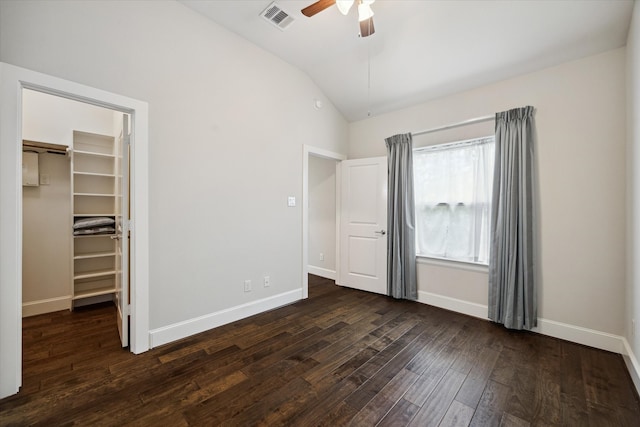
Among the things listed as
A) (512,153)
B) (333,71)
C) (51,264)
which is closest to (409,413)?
(512,153)

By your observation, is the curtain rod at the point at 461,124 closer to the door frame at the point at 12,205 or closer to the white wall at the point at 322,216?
the white wall at the point at 322,216

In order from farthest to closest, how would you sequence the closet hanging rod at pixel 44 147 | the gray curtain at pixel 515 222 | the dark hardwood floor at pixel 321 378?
the closet hanging rod at pixel 44 147, the gray curtain at pixel 515 222, the dark hardwood floor at pixel 321 378

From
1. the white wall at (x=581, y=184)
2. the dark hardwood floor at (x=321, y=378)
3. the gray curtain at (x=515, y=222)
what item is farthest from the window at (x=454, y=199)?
the dark hardwood floor at (x=321, y=378)

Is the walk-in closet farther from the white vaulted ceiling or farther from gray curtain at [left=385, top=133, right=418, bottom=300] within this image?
gray curtain at [left=385, top=133, right=418, bottom=300]

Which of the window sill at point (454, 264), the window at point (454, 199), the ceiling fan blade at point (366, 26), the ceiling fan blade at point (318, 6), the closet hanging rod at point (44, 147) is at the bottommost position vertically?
the window sill at point (454, 264)

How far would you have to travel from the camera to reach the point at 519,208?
271cm

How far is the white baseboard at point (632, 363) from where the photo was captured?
5.98 ft

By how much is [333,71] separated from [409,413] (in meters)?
3.70

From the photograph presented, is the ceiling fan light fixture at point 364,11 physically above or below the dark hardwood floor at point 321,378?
above

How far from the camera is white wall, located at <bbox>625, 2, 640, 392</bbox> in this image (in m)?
1.91

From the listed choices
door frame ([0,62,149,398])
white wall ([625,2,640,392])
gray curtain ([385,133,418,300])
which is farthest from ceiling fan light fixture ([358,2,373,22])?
door frame ([0,62,149,398])

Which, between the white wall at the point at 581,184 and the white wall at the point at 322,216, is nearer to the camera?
the white wall at the point at 581,184

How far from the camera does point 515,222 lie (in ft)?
8.96

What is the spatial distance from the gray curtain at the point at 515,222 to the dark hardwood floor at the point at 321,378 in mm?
258
